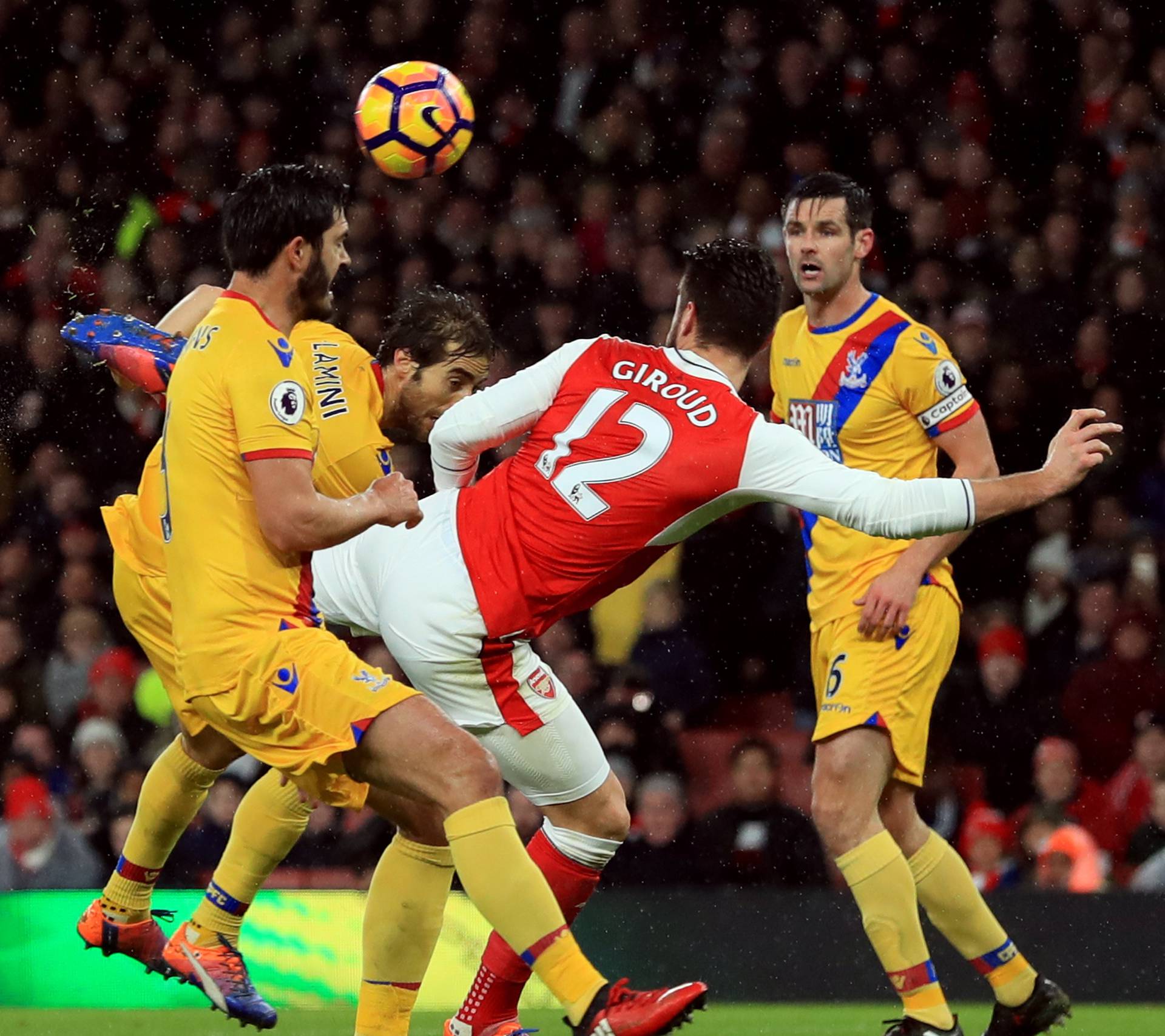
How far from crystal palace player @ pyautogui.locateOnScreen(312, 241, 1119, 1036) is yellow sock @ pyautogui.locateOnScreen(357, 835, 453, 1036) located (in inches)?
9.9

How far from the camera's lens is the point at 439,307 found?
5578 mm

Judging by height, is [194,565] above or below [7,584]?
above

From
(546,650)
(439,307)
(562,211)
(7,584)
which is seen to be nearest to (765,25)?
(562,211)

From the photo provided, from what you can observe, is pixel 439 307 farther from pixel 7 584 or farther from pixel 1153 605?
pixel 7 584

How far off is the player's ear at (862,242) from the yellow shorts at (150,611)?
249 centimetres

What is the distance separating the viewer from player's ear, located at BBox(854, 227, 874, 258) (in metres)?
6.17

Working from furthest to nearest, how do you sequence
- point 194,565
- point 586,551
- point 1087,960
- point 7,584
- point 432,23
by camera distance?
1. point 432,23
2. point 7,584
3. point 1087,960
4. point 586,551
5. point 194,565

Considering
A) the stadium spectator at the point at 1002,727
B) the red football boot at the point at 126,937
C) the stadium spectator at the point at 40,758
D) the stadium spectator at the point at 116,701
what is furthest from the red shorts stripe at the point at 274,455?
the stadium spectator at the point at 116,701

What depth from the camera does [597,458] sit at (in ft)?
16.2

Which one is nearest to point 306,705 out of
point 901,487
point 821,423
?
point 901,487

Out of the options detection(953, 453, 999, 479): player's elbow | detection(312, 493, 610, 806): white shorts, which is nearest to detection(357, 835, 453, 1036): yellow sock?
detection(312, 493, 610, 806): white shorts

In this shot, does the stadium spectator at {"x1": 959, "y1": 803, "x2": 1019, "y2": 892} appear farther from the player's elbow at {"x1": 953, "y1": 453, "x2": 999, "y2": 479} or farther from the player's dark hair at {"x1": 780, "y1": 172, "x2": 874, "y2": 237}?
the player's dark hair at {"x1": 780, "y1": 172, "x2": 874, "y2": 237}

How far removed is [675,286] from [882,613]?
15.8 feet

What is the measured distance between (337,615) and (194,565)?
887mm
